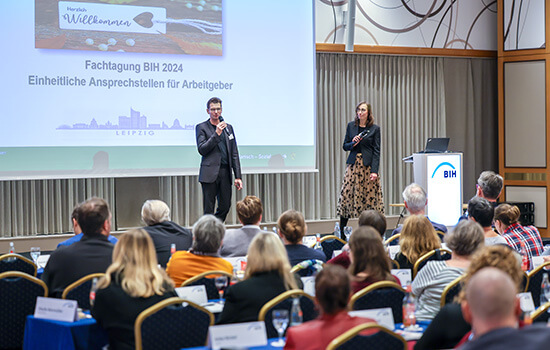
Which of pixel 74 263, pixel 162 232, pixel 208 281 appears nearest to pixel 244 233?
pixel 162 232

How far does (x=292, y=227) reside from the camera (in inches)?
170

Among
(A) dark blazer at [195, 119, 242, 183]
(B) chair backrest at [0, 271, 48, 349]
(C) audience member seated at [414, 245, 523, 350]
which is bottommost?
(B) chair backrest at [0, 271, 48, 349]

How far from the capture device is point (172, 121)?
827cm

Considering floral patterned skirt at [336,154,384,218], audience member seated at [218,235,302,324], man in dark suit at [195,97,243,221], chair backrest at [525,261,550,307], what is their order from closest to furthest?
audience member seated at [218,235,302,324], chair backrest at [525,261,550,307], man in dark suit at [195,97,243,221], floral patterned skirt at [336,154,384,218]

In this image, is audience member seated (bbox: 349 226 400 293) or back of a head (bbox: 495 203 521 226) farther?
back of a head (bbox: 495 203 521 226)

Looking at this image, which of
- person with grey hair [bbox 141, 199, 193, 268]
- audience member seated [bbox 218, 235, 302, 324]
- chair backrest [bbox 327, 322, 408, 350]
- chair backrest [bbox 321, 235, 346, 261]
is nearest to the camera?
chair backrest [bbox 327, 322, 408, 350]

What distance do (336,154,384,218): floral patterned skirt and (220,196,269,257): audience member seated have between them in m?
3.43

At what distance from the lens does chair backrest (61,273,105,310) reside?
3.59 meters

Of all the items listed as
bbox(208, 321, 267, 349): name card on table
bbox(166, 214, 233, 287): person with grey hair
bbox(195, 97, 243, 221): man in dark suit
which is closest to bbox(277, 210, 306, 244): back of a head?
bbox(166, 214, 233, 287): person with grey hair

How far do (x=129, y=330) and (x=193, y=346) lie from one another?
0.29 metres

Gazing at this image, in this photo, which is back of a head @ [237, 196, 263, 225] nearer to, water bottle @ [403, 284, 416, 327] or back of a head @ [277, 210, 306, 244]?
back of a head @ [277, 210, 306, 244]

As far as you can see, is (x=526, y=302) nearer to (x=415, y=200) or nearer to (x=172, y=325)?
(x=172, y=325)

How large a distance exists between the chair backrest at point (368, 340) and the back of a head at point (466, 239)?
1200 mm

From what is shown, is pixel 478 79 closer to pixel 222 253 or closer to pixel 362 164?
pixel 362 164
